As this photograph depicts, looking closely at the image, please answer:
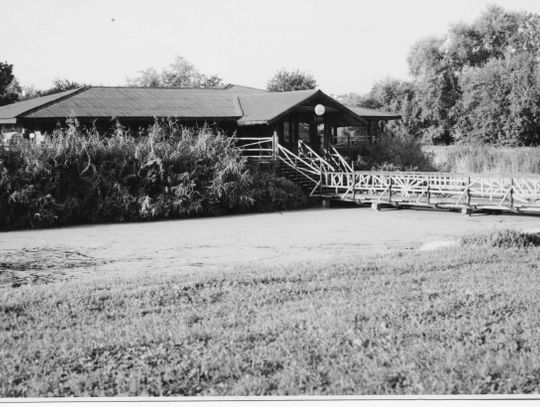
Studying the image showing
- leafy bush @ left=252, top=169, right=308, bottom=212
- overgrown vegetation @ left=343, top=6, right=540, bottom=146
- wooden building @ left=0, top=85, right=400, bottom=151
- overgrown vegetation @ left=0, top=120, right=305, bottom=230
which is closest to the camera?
overgrown vegetation @ left=343, top=6, right=540, bottom=146

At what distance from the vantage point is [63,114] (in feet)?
80.5

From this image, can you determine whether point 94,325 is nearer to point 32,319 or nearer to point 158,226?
point 32,319

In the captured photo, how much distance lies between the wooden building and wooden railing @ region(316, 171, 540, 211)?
4106mm

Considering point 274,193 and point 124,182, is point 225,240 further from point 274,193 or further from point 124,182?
point 274,193

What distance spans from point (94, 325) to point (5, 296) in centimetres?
213

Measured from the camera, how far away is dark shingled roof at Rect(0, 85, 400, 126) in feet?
82.4

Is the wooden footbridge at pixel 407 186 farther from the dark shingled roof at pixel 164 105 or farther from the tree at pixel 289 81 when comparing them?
the tree at pixel 289 81

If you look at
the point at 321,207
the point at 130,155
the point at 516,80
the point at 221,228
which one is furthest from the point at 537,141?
the point at 130,155

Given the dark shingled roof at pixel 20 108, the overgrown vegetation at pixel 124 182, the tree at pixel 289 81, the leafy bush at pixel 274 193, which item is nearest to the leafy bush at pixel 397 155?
the leafy bush at pixel 274 193

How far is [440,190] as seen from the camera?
21.1 meters

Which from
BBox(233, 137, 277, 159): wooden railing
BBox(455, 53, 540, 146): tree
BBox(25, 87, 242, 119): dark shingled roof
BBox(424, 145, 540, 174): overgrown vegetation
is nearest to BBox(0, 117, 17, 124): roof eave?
BBox(25, 87, 242, 119): dark shingled roof

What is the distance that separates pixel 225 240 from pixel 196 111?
13.4 meters

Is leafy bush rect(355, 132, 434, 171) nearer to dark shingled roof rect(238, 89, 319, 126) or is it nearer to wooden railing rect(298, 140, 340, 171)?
wooden railing rect(298, 140, 340, 171)

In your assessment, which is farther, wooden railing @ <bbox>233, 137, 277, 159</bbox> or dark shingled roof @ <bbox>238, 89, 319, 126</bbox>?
dark shingled roof @ <bbox>238, 89, 319, 126</bbox>
